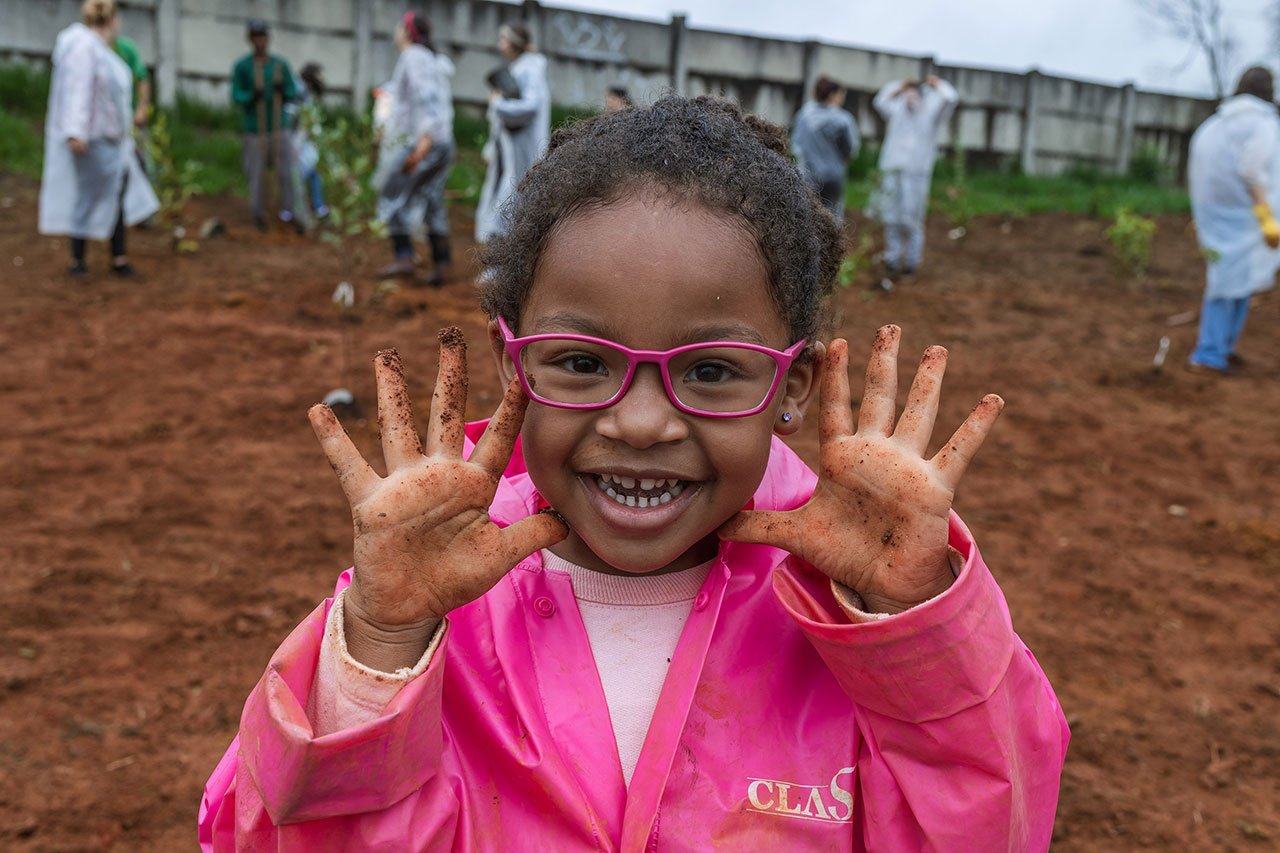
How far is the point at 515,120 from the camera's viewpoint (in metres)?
8.34

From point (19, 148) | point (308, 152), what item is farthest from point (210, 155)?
point (19, 148)

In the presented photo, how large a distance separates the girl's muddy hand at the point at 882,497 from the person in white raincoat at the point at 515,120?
7.07 meters

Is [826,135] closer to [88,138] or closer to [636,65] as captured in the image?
[88,138]

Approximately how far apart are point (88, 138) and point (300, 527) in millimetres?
4822

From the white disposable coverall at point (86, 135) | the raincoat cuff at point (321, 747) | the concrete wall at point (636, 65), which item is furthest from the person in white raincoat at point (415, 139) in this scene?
the raincoat cuff at point (321, 747)

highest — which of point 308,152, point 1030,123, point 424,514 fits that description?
point 1030,123

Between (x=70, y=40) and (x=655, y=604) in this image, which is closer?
(x=655, y=604)

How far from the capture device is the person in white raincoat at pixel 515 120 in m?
8.31

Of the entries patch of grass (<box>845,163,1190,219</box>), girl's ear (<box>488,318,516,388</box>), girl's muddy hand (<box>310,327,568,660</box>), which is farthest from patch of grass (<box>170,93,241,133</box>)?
girl's muddy hand (<box>310,327,568,660</box>)

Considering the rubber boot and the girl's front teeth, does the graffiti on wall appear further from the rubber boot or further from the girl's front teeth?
the girl's front teeth

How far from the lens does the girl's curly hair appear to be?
144 cm

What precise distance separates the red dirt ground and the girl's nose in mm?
1820

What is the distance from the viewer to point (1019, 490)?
4.95 metres

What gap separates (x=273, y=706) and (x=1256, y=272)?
24.1 ft
